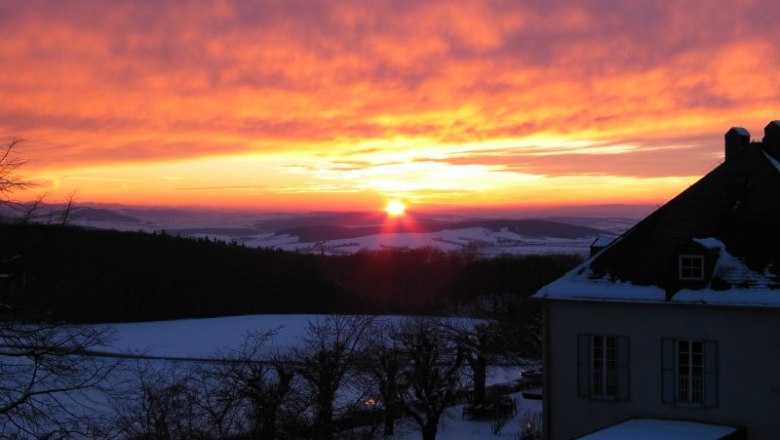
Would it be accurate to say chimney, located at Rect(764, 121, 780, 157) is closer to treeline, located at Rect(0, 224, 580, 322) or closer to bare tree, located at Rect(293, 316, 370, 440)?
bare tree, located at Rect(293, 316, 370, 440)

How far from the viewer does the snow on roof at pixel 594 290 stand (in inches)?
848

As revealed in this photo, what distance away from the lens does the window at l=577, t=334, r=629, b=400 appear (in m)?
21.8

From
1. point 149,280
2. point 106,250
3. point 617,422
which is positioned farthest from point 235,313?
point 617,422

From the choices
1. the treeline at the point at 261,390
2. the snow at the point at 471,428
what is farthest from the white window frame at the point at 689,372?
the snow at the point at 471,428

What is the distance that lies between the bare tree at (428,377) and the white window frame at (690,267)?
610 inches

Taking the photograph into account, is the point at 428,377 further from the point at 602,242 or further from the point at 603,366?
the point at 603,366

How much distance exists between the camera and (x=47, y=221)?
13984mm

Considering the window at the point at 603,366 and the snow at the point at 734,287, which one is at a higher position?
the snow at the point at 734,287

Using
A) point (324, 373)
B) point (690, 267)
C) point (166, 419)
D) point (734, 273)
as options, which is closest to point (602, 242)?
point (690, 267)

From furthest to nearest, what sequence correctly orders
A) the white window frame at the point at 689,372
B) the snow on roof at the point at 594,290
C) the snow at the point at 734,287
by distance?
the snow on roof at the point at 594,290 → the white window frame at the point at 689,372 → the snow at the point at 734,287

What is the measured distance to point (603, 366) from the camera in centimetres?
2219

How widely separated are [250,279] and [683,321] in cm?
10365

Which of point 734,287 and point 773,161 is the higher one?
point 773,161

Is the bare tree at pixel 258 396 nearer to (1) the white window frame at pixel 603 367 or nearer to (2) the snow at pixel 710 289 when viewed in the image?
(2) the snow at pixel 710 289
